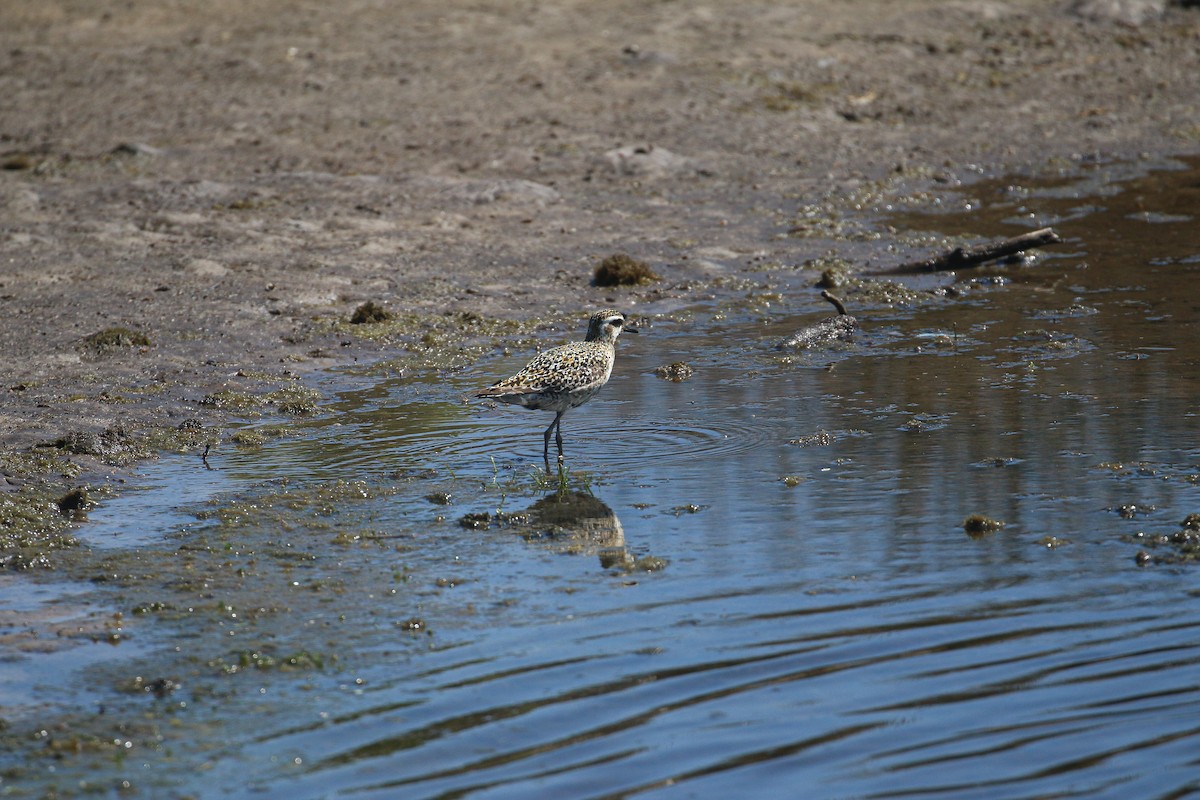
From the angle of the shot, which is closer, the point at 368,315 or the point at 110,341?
the point at 110,341

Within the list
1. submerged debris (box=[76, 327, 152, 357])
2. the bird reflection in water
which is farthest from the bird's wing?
submerged debris (box=[76, 327, 152, 357])

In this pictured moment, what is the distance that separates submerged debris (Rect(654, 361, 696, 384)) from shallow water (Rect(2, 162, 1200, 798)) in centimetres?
12

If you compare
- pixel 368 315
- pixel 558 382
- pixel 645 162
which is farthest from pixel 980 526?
pixel 645 162

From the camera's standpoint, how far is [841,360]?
12039 mm

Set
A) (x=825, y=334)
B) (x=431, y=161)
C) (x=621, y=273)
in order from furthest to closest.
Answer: (x=431, y=161) < (x=621, y=273) < (x=825, y=334)

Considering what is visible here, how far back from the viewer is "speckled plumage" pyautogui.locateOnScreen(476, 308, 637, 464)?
980cm

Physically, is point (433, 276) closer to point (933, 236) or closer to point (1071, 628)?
point (933, 236)

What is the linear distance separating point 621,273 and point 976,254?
3.32 metres

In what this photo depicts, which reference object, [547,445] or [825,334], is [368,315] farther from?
[825,334]

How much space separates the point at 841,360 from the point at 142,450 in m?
5.23

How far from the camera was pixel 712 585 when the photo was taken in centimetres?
743

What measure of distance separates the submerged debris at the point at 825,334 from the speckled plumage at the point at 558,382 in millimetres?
2428

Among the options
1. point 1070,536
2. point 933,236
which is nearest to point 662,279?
point 933,236

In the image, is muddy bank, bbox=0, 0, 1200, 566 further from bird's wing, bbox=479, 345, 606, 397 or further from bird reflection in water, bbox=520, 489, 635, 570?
bird reflection in water, bbox=520, 489, 635, 570
